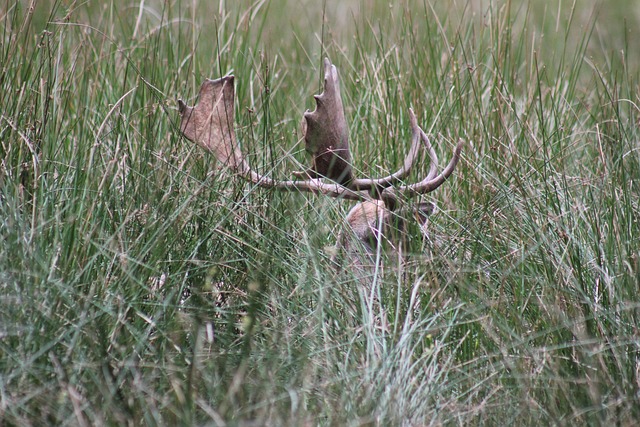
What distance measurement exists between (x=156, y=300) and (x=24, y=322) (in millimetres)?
417

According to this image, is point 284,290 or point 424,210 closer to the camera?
point 284,290

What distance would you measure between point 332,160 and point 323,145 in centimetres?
6

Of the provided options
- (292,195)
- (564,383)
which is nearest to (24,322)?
(292,195)

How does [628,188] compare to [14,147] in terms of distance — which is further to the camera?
[628,188]

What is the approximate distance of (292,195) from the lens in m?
2.90

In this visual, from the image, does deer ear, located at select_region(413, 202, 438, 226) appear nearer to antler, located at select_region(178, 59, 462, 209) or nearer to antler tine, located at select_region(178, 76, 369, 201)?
antler, located at select_region(178, 59, 462, 209)

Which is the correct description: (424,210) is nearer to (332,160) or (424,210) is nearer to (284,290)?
(332,160)

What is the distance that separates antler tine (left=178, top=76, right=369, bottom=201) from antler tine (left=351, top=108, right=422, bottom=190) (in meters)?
0.09

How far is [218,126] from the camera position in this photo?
9.25 ft

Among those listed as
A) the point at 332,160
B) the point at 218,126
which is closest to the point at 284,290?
the point at 332,160

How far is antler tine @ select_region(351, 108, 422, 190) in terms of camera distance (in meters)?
2.66

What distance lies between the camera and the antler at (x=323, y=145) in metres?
2.66

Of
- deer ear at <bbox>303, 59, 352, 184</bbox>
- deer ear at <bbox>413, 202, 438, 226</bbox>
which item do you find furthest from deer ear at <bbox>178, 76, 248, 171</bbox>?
deer ear at <bbox>413, 202, 438, 226</bbox>

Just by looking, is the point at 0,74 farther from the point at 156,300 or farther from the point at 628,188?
the point at 628,188
